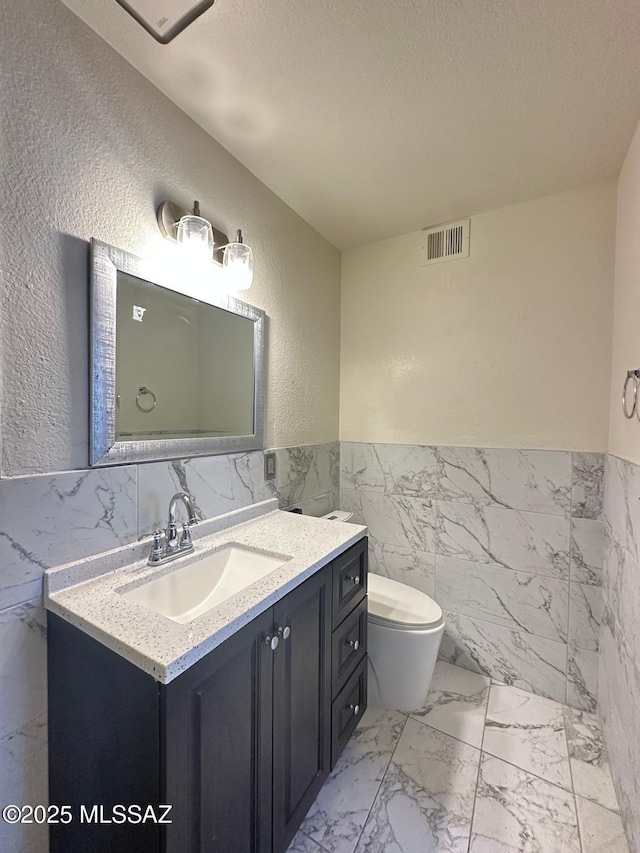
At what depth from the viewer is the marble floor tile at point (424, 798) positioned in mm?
1104

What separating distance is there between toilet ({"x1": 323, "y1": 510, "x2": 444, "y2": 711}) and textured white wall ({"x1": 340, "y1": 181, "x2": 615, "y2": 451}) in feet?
2.86

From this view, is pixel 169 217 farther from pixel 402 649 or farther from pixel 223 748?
pixel 402 649

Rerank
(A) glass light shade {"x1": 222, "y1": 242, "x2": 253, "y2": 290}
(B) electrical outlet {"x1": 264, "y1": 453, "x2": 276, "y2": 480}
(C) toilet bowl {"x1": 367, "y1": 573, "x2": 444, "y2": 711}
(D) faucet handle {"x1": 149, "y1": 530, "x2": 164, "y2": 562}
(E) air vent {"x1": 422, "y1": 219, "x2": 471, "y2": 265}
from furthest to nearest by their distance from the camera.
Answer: (E) air vent {"x1": 422, "y1": 219, "x2": 471, "y2": 265} → (B) electrical outlet {"x1": 264, "y1": 453, "x2": 276, "y2": 480} → (C) toilet bowl {"x1": 367, "y1": 573, "x2": 444, "y2": 711} → (A) glass light shade {"x1": 222, "y1": 242, "x2": 253, "y2": 290} → (D) faucet handle {"x1": 149, "y1": 530, "x2": 164, "y2": 562}

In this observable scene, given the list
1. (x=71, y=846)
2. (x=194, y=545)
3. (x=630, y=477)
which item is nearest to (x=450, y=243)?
(x=630, y=477)

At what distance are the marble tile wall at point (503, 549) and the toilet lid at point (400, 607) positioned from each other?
31cm

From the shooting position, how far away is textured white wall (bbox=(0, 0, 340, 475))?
2.74ft

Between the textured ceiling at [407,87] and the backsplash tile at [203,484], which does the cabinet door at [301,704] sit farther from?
the textured ceiling at [407,87]

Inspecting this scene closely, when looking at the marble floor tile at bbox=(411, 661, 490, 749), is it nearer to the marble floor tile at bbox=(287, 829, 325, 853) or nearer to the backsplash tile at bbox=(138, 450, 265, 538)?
the marble floor tile at bbox=(287, 829, 325, 853)

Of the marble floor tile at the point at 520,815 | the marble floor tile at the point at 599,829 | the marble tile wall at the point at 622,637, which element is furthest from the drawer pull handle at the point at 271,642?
the marble floor tile at the point at 599,829

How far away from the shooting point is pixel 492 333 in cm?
180

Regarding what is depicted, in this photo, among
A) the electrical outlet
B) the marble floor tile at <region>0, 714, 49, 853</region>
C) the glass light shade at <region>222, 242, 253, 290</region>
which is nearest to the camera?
the marble floor tile at <region>0, 714, 49, 853</region>

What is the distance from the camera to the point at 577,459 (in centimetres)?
162

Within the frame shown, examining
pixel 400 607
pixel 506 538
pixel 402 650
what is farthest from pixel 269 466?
pixel 506 538

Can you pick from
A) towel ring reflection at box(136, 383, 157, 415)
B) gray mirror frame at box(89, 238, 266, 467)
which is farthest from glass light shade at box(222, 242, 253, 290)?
towel ring reflection at box(136, 383, 157, 415)
